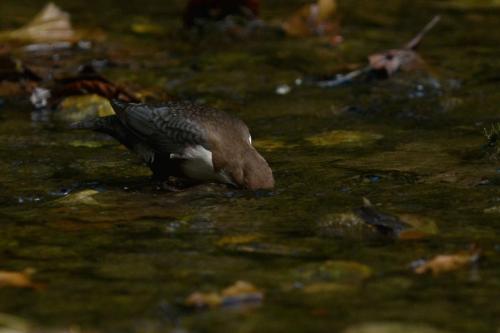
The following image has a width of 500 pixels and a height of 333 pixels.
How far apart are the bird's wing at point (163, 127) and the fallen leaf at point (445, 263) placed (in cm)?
180

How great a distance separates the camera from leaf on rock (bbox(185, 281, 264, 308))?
11.8 ft

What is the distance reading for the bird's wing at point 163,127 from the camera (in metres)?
5.53

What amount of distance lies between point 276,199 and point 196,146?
22.2 inches

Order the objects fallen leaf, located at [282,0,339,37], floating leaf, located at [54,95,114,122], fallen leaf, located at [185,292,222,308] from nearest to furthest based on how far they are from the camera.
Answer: fallen leaf, located at [185,292,222,308], floating leaf, located at [54,95,114,122], fallen leaf, located at [282,0,339,37]

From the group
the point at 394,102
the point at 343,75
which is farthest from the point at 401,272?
the point at 343,75

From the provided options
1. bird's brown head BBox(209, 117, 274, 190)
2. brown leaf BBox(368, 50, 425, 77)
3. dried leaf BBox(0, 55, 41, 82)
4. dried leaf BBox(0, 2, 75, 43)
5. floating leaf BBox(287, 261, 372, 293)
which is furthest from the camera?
dried leaf BBox(0, 2, 75, 43)

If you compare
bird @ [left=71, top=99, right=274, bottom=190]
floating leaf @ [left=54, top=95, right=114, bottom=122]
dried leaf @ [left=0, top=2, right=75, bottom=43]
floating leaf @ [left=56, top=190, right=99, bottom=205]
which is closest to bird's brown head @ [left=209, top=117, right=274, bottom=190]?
bird @ [left=71, top=99, right=274, bottom=190]

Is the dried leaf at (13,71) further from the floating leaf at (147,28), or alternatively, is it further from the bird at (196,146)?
the bird at (196,146)

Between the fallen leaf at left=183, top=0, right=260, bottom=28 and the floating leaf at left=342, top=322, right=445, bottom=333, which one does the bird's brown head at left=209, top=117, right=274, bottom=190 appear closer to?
the floating leaf at left=342, top=322, right=445, bottom=333

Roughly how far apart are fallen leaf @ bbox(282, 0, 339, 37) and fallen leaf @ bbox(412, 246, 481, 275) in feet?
19.2

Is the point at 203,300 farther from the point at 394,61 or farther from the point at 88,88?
the point at 394,61

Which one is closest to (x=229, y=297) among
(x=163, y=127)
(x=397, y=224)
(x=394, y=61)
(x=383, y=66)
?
(x=397, y=224)

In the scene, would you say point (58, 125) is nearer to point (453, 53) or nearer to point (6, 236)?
point (6, 236)

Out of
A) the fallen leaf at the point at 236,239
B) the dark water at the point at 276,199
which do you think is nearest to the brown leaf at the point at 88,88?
the dark water at the point at 276,199
